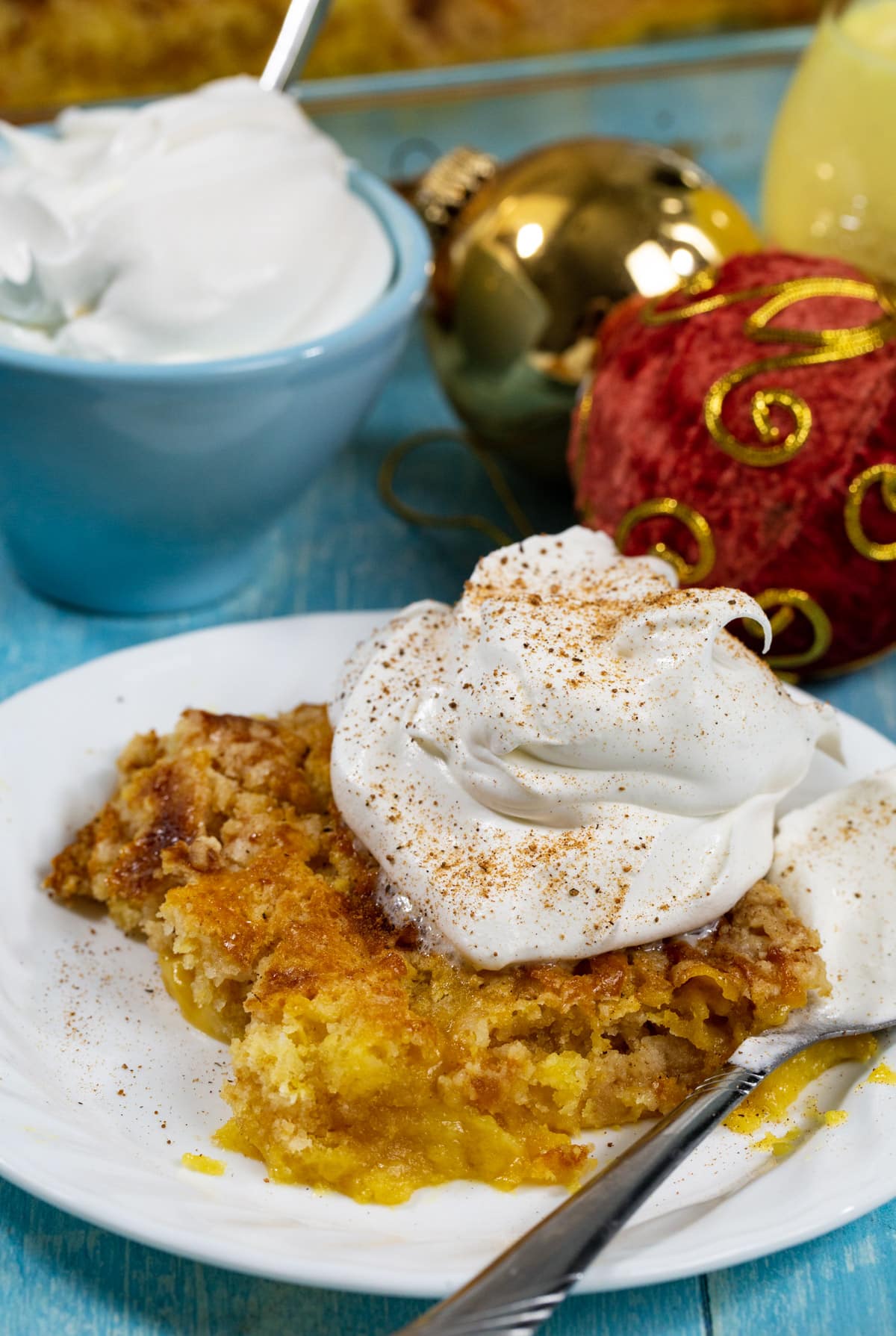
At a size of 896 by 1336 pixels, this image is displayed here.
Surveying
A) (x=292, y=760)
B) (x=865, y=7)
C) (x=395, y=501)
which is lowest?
(x=395, y=501)

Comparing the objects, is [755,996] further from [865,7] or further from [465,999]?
[865,7]

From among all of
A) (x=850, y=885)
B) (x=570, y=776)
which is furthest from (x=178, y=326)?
(x=850, y=885)

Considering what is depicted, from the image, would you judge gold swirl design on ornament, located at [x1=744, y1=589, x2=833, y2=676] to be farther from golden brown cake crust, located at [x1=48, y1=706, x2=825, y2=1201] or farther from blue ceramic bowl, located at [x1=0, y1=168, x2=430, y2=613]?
blue ceramic bowl, located at [x1=0, y1=168, x2=430, y2=613]

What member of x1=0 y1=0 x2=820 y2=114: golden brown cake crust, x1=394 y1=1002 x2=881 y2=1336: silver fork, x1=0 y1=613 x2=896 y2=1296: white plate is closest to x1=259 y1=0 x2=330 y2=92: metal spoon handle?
x1=0 y1=0 x2=820 y2=114: golden brown cake crust

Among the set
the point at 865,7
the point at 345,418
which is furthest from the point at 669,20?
the point at 345,418

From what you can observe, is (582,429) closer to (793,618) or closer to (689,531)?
(689,531)

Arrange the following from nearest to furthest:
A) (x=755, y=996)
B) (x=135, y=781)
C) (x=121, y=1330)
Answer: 1. (x=121, y=1330)
2. (x=755, y=996)
3. (x=135, y=781)
